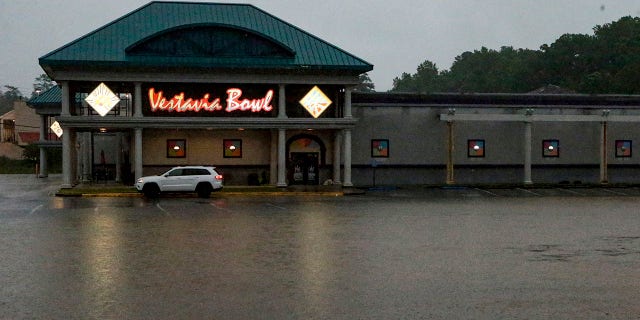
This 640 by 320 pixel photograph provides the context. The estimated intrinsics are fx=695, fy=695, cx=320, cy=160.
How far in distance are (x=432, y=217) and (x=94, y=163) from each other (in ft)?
119

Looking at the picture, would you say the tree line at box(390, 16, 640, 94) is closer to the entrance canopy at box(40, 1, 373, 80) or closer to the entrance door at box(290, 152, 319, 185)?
the entrance door at box(290, 152, 319, 185)

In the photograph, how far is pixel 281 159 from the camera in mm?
41281

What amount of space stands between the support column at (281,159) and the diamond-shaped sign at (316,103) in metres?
2.12

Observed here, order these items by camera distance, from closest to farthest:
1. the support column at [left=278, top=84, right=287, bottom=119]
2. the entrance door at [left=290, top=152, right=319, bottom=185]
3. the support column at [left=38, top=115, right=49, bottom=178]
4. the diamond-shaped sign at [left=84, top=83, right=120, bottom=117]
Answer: the diamond-shaped sign at [left=84, top=83, right=120, bottom=117]
the support column at [left=278, top=84, right=287, bottom=119]
the entrance door at [left=290, top=152, right=319, bottom=185]
the support column at [left=38, top=115, right=49, bottom=178]

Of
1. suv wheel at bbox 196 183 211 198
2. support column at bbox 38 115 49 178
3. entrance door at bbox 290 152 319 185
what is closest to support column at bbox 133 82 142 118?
suv wheel at bbox 196 183 211 198

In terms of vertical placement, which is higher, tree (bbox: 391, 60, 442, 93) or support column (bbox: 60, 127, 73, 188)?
tree (bbox: 391, 60, 442, 93)

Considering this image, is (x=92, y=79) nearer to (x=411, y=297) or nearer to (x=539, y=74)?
(x=411, y=297)

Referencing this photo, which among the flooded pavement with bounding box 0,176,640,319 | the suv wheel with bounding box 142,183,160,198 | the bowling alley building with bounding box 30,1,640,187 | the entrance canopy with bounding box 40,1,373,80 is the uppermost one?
the entrance canopy with bounding box 40,1,373,80

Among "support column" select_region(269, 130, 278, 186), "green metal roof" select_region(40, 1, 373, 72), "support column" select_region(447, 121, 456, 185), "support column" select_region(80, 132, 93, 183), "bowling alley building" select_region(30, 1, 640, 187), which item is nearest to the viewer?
"green metal roof" select_region(40, 1, 373, 72)

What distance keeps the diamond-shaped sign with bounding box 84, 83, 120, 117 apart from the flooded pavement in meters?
15.2

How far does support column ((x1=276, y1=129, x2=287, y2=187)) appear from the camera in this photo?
1615 inches

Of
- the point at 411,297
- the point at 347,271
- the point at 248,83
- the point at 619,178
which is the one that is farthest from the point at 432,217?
the point at 619,178

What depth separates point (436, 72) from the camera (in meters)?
180

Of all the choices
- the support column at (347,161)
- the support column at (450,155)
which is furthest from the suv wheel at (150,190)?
the support column at (450,155)
